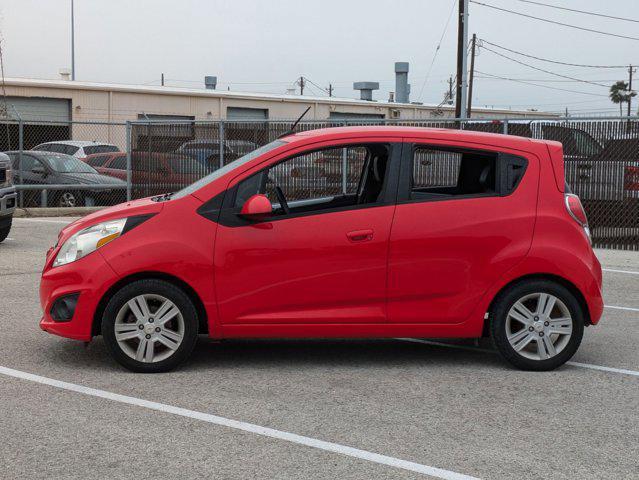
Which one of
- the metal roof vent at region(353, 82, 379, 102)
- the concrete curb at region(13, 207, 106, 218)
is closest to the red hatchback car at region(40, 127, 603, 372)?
the concrete curb at region(13, 207, 106, 218)

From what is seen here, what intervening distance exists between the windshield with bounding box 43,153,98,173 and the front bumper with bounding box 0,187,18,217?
25.5 feet

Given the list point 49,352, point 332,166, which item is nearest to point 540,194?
point 49,352

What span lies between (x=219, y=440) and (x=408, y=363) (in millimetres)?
2241

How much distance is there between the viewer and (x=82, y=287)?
6324 mm

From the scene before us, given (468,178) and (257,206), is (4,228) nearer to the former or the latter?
(257,206)

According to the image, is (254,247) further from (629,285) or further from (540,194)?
(629,285)

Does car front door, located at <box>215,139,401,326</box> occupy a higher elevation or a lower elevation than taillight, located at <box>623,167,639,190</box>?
lower

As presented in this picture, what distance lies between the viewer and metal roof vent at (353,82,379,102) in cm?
6097

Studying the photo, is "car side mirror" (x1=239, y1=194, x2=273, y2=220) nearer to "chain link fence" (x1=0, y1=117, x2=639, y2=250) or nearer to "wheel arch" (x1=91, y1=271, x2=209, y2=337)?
"wheel arch" (x1=91, y1=271, x2=209, y2=337)

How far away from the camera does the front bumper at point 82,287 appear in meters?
6.30

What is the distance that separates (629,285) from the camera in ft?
36.2

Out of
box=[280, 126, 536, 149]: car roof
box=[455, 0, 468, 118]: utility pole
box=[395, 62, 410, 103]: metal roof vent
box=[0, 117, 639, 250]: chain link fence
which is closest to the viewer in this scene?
box=[280, 126, 536, 149]: car roof

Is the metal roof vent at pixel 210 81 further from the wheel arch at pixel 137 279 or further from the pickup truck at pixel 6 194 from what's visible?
the wheel arch at pixel 137 279

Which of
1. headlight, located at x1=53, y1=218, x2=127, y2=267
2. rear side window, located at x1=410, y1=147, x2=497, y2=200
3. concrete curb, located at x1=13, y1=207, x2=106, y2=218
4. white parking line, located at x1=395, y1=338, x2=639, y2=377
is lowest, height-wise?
white parking line, located at x1=395, y1=338, x2=639, y2=377
